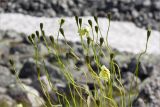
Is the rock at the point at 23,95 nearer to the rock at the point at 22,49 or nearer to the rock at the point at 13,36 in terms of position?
the rock at the point at 22,49

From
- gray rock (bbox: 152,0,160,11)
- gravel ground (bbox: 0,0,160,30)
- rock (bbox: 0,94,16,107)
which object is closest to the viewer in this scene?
rock (bbox: 0,94,16,107)

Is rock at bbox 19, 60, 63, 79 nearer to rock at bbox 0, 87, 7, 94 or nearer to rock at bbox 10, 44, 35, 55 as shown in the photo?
rock at bbox 0, 87, 7, 94

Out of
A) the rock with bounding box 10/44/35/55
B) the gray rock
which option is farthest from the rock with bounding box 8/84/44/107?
the gray rock

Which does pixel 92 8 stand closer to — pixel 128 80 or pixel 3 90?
pixel 128 80

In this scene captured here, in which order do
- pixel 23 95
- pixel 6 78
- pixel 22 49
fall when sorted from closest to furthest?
1. pixel 23 95
2. pixel 6 78
3. pixel 22 49

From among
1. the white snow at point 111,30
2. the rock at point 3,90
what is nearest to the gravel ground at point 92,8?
the white snow at point 111,30

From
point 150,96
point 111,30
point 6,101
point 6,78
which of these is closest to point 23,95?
point 6,101
